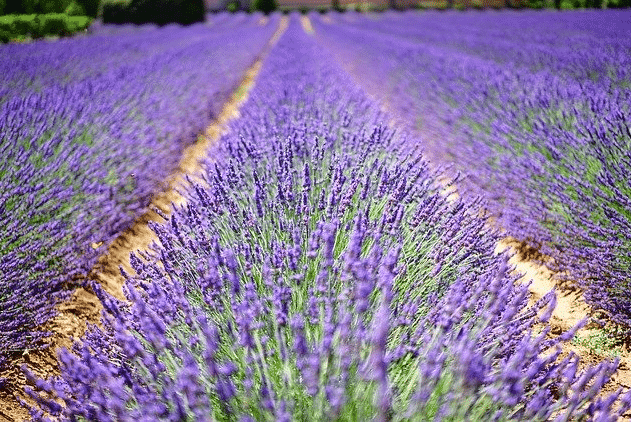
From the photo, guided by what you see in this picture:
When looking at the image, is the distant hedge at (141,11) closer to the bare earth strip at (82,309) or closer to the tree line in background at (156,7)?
the tree line in background at (156,7)

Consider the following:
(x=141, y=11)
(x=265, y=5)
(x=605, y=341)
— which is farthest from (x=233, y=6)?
(x=605, y=341)

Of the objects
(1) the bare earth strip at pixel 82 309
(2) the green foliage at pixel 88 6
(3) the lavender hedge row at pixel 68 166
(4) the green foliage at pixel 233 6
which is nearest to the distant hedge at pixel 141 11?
(2) the green foliage at pixel 88 6

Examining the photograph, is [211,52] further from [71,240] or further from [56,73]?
[71,240]

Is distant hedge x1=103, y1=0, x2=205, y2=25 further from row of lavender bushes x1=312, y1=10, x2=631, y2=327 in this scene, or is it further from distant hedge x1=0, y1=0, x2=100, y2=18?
row of lavender bushes x1=312, y1=10, x2=631, y2=327

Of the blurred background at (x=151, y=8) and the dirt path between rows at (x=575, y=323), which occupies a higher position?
the blurred background at (x=151, y=8)

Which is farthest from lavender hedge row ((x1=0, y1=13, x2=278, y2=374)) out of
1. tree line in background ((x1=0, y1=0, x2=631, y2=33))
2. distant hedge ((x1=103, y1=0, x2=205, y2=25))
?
distant hedge ((x1=103, y1=0, x2=205, y2=25))
